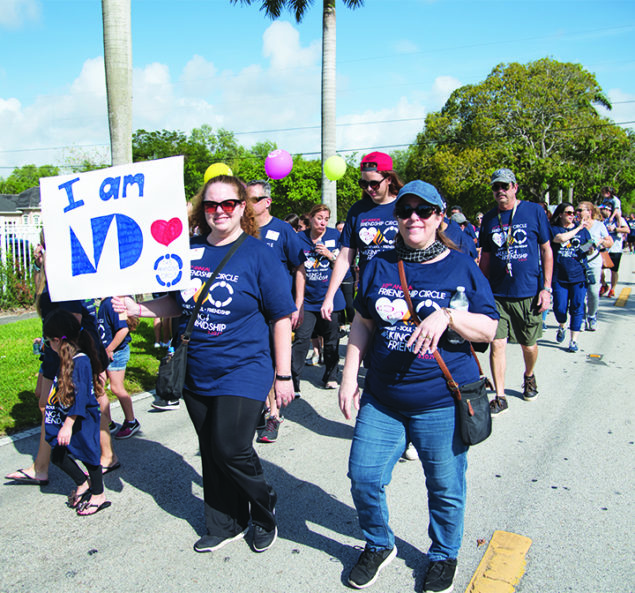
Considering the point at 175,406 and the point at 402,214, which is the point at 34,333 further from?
the point at 402,214

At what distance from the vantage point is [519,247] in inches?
217

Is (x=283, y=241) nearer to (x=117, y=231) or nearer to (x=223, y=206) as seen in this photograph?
(x=223, y=206)

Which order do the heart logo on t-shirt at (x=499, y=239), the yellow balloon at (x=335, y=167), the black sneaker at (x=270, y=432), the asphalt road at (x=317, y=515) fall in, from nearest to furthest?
the asphalt road at (x=317, y=515)
the black sneaker at (x=270, y=432)
the heart logo on t-shirt at (x=499, y=239)
the yellow balloon at (x=335, y=167)

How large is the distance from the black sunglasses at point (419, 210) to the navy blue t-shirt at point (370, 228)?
179cm

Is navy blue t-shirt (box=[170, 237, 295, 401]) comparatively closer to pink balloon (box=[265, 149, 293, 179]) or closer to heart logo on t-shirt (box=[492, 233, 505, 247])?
heart logo on t-shirt (box=[492, 233, 505, 247])

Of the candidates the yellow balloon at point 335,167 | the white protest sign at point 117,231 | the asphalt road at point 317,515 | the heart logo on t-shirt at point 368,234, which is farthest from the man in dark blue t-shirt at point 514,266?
the yellow balloon at point 335,167

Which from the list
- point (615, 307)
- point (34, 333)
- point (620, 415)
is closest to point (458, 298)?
point (620, 415)

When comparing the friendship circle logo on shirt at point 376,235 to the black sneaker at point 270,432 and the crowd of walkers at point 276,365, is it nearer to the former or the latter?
the crowd of walkers at point 276,365

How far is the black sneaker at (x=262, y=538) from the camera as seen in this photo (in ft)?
10.4

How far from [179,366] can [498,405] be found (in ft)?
11.6

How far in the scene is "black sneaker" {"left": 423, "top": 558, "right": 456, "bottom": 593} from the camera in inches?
108

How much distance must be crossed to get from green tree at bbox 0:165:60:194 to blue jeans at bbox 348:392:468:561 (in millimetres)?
98287

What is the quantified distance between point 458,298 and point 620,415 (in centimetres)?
369

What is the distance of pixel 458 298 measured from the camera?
255 centimetres
